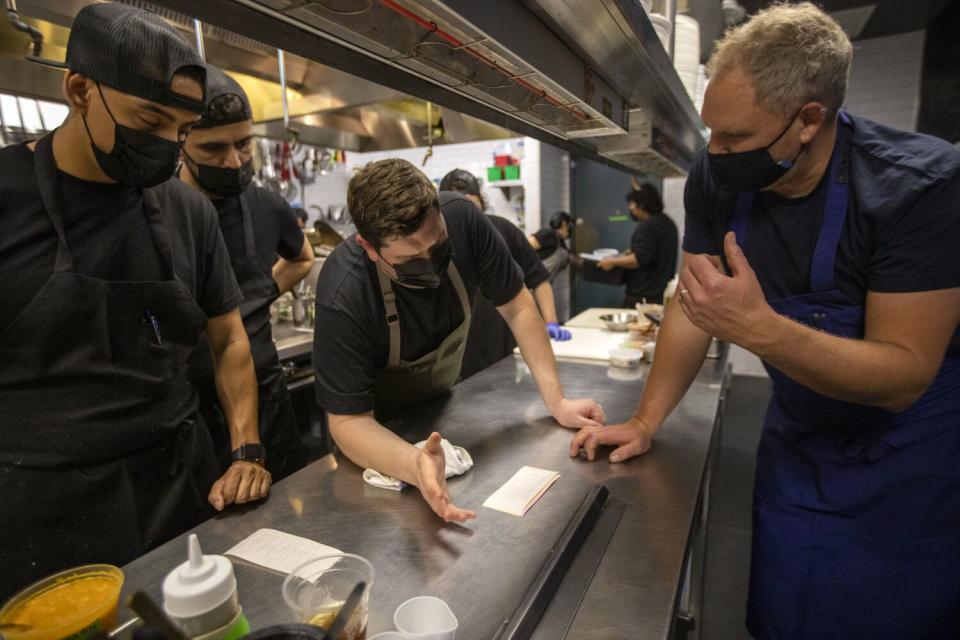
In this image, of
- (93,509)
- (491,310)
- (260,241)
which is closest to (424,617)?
(93,509)

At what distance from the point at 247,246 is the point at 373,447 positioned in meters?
1.23

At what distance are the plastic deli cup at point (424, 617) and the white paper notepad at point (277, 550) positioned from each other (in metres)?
0.24

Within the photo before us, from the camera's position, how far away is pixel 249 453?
1278mm

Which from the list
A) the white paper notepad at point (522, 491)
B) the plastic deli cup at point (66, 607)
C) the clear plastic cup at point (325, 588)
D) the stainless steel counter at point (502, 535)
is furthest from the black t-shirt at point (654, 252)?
the plastic deli cup at point (66, 607)

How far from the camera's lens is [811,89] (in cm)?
103

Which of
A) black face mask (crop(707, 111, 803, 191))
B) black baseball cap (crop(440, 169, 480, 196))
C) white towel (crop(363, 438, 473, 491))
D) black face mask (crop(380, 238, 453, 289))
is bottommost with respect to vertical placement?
white towel (crop(363, 438, 473, 491))

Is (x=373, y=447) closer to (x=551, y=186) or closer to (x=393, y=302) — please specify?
(x=393, y=302)

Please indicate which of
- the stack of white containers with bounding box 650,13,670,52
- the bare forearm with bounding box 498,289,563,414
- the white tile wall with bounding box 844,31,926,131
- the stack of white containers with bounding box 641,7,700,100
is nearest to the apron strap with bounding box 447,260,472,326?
the bare forearm with bounding box 498,289,563,414

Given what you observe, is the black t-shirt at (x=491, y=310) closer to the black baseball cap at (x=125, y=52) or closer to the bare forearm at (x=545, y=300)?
the bare forearm at (x=545, y=300)

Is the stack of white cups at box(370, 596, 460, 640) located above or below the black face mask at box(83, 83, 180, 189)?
below

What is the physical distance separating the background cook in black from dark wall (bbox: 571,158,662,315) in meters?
1.61

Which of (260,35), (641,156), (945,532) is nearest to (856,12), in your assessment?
(641,156)

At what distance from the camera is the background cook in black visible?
14.8 feet

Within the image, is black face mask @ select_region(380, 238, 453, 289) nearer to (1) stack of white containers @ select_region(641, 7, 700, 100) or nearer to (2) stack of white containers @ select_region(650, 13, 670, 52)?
(2) stack of white containers @ select_region(650, 13, 670, 52)
